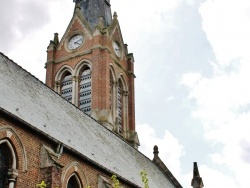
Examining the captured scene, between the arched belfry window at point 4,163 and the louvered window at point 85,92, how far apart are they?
22143 millimetres

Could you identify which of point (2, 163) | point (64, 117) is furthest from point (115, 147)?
point (2, 163)

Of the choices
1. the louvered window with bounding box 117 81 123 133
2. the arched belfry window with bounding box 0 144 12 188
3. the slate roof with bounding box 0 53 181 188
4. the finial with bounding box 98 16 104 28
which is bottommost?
the arched belfry window with bounding box 0 144 12 188

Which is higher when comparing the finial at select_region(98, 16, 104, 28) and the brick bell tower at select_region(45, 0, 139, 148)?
the finial at select_region(98, 16, 104, 28)

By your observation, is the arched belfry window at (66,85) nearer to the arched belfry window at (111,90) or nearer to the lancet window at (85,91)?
the lancet window at (85,91)

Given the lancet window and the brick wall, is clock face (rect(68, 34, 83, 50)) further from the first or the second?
the brick wall

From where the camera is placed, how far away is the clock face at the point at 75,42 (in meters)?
43.6

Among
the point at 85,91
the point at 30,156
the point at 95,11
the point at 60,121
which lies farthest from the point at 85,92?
the point at 30,156

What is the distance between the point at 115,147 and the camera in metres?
27.5

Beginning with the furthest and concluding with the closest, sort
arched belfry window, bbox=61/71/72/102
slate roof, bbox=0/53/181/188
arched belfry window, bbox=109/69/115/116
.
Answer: arched belfry window, bbox=61/71/72/102
arched belfry window, bbox=109/69/115/116
slate roof, bbox=0/53/181/188

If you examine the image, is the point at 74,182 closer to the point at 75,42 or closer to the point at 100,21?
the point at 75,42

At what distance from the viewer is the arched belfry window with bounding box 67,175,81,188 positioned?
67.0 feet

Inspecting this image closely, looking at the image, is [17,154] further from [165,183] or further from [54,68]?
Result: [54,68]

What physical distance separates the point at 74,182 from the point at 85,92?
20.6 m

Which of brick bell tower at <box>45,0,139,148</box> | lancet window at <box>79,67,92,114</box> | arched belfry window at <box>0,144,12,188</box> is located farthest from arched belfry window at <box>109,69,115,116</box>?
arched belfry window at <box>0,144,12,188</box>
